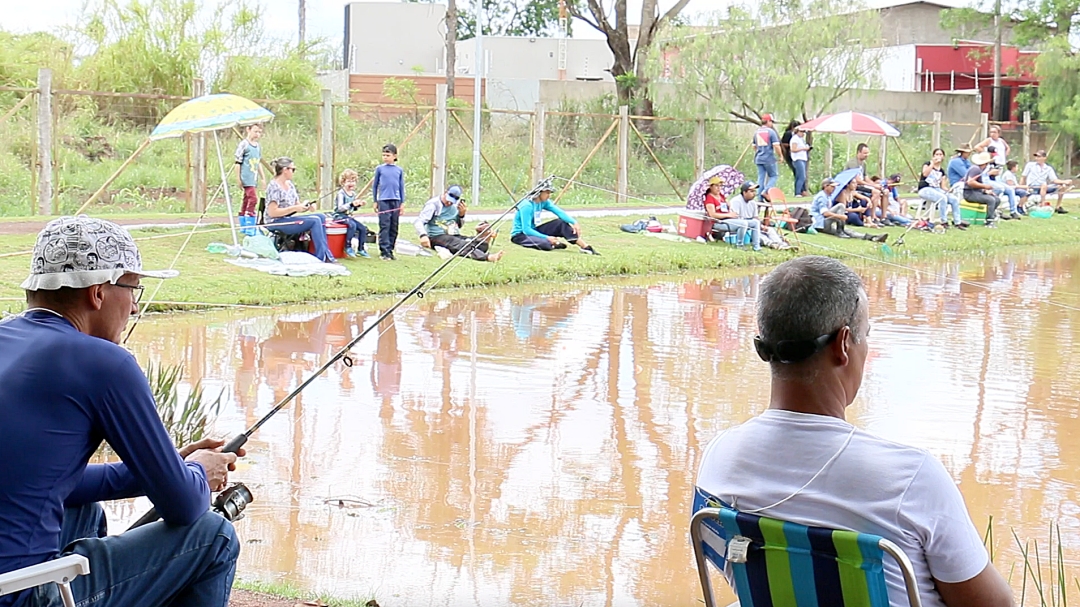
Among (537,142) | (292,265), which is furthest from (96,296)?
(537,142)

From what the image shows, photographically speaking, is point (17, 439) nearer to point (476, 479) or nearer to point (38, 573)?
point (38, 573)

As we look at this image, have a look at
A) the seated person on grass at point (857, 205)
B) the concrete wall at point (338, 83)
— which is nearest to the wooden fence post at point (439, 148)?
the seated person on grass at point (857, 205)

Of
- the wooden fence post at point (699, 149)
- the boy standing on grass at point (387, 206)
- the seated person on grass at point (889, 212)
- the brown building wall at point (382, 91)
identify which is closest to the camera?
the boy standing on grass at point (387, 206)

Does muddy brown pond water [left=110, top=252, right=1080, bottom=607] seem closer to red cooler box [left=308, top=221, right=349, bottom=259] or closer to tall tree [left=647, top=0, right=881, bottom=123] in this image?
red cooler box [left=308, top=221, right=349, bottom=259]

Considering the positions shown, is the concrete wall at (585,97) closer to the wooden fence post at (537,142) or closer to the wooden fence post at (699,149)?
the wooden fence post at (699,149)

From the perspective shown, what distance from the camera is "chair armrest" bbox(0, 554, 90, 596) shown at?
104 inches

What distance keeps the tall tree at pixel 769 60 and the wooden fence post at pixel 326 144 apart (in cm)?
1042

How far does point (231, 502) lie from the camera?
369cm

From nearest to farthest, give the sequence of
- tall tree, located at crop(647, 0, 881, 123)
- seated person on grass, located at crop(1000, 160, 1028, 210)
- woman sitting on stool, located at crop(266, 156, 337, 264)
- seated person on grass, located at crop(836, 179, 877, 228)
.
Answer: woman sitting on stool, located at crop(266, 156, 337, 264)
seated person on grass, located at crop(836, 179, 877, 228)
seated person on grass, located at crop(1000, 160, 1028, 210)
tall tree, located at crop(647, 0, 881, 123)

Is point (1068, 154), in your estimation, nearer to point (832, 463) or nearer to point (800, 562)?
point (832, 463)

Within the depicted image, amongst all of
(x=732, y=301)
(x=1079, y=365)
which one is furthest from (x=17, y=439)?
(x=732, y=301)

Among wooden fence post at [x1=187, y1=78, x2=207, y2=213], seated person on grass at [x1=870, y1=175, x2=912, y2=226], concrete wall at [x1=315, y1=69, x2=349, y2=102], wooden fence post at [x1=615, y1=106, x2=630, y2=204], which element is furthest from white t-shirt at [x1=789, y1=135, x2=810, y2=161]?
concrete wall at [x1=315, y1=69, x2=349, y2=102]

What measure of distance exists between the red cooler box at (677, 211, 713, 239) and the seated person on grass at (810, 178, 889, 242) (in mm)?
2486

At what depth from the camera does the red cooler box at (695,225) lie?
743 inches
